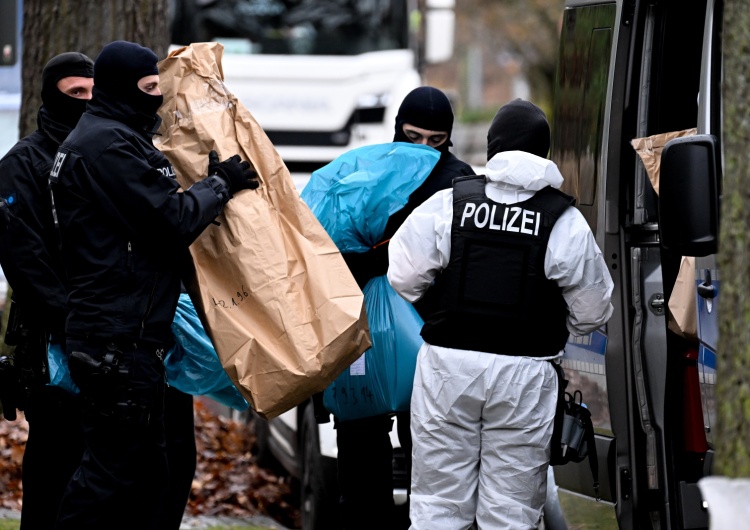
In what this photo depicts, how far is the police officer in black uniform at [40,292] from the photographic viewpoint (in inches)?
187

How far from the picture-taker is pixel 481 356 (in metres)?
4.36

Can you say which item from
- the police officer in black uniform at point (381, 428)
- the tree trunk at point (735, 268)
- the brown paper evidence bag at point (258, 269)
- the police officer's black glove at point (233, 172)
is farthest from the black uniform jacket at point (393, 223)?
the tree trunk at point (735, 268)

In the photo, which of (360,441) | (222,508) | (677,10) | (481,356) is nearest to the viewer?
(481,356)

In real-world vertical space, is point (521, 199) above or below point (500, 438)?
above

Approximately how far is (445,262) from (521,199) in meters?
0.33

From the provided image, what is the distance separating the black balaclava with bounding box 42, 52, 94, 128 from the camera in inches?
193

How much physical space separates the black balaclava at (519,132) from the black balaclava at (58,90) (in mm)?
1562

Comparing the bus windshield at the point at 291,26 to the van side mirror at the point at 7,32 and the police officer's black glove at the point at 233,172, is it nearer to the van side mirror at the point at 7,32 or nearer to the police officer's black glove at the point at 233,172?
the van side mirror at the point at 7,32

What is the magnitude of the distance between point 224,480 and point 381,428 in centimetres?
260

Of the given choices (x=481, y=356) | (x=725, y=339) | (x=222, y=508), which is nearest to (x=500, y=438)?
A: (x=481, y=356)

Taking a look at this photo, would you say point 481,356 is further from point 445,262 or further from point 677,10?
point 677,10

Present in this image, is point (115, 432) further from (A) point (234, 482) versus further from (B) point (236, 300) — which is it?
(A) point (234, 482)

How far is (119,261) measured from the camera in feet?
14.3

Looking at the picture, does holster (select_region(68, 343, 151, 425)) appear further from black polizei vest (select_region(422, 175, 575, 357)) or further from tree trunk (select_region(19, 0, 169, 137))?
tree trunk (select_region(19, 0, 169, 137))
